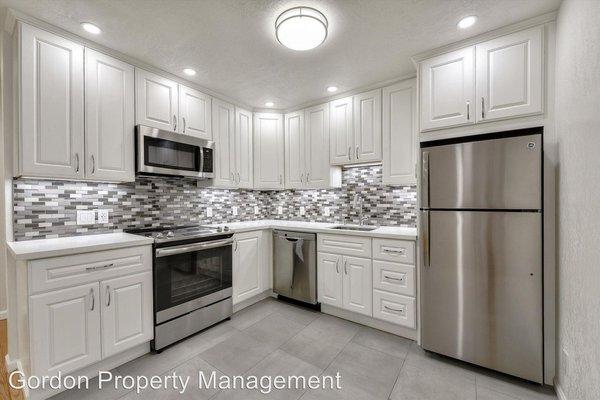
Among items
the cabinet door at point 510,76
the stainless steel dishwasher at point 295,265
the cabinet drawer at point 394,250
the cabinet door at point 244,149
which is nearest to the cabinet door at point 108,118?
the cabinet door at point 244,149

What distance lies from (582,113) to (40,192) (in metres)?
3.51

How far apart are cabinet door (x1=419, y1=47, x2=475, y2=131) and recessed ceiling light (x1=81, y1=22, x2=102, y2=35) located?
2561 mm

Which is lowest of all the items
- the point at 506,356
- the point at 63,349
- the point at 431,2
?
the point at 506,356

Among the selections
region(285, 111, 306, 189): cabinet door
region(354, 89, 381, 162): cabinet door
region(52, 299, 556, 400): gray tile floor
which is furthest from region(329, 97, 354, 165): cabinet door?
region(52, 299, 556, 400): gray tile floor

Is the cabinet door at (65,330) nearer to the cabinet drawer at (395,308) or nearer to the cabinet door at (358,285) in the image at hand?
the cabinet door at (358,285)

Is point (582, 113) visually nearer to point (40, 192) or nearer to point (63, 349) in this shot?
point (63, 349)

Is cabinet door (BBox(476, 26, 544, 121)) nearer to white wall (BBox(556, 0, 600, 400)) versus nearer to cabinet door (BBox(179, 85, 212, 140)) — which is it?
white wall (BBox(556, 0, 600, 400))

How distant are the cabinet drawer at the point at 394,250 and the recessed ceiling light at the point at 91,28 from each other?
2804 mm

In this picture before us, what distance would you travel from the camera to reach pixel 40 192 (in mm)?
1990

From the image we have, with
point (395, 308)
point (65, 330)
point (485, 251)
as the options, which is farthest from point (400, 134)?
point (65, 330)

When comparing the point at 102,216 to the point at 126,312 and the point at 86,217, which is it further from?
the point at 126,312

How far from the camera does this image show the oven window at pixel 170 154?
7.69 feet

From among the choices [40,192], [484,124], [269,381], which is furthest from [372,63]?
[40,192]

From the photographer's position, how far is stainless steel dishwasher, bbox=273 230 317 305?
2.88m
